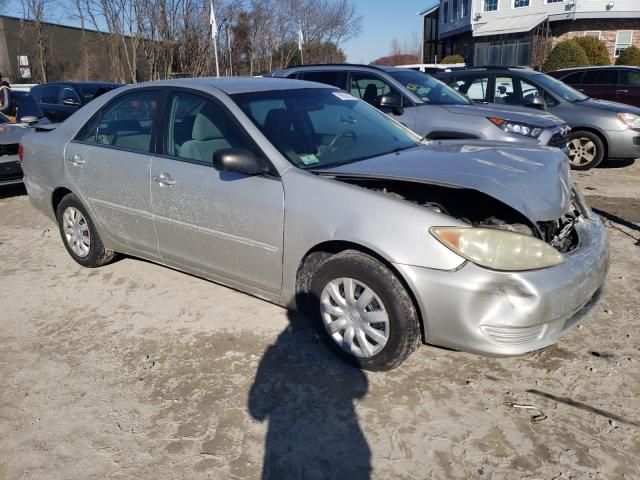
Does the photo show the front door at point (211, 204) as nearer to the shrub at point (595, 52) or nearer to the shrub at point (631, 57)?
the shrub at point (631, 57)

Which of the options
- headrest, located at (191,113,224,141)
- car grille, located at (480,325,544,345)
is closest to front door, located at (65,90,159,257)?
headrest, located at (191,113,224,141)

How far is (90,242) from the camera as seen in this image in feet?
15.6

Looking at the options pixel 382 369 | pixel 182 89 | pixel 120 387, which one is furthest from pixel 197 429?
pixel 182 89

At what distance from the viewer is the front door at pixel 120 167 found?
409 cm

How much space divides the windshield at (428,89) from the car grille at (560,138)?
4.05ft

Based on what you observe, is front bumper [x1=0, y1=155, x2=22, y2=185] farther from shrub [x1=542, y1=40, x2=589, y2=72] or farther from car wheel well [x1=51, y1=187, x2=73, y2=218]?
shrub [x1=542, y1=40, x2=589, y2=72]

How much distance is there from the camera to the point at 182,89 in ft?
13.0

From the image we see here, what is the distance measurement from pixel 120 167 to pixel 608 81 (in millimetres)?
11385

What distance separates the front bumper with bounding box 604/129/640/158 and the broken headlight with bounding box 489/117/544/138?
238 centimetres

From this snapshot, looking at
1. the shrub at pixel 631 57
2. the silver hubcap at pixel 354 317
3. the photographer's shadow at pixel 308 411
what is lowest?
the photographer's shadow at pixel 308 411

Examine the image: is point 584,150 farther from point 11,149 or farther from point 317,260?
point 11,149

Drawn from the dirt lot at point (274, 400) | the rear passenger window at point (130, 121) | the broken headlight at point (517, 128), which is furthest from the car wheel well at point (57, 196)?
the broken headlight at point (517, 128)

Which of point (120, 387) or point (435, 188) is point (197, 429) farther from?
point (435, 188)

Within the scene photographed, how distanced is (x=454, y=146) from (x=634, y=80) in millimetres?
10099
